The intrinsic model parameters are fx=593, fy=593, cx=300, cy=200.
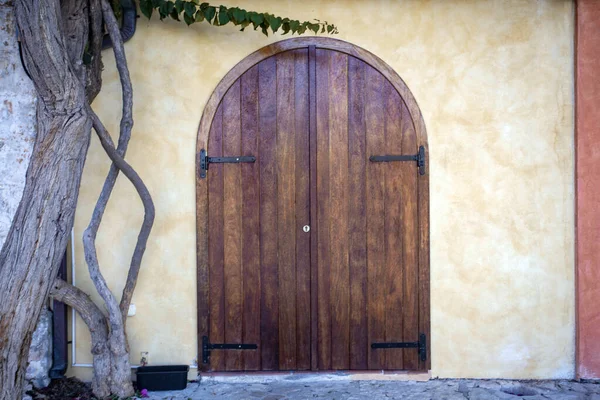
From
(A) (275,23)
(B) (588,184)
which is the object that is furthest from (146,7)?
(B) (588,184)

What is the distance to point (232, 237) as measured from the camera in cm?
402

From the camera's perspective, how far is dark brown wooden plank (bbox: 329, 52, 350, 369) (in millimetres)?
4008

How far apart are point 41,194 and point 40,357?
1.38 meters

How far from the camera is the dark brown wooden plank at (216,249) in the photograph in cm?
401

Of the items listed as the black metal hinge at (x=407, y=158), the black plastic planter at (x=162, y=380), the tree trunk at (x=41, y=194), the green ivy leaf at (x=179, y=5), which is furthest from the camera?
the black metal hinge at (x=407, y=158)

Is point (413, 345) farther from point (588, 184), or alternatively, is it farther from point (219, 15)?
point (219, 15)

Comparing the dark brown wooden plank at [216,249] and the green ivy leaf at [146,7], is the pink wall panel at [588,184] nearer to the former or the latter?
the dark brown wooden plank at [216,249]

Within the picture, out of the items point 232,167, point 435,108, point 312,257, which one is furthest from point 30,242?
point 435,108

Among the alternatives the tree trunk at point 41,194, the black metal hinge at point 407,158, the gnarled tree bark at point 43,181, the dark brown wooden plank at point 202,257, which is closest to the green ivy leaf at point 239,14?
the dark brown wooden plank at point 202,257

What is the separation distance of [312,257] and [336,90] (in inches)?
45.0

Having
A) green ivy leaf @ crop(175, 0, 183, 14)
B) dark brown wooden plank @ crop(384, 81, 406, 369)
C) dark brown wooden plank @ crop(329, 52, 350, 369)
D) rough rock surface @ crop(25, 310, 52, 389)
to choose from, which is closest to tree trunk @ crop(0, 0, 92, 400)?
green ivy leaf @ crop(175, 0, 183, 14)

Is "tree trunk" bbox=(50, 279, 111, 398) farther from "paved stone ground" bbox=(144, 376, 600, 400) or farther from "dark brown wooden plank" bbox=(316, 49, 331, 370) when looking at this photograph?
"dark brown wooden plank" bbox=(316, 49, 331, 370)

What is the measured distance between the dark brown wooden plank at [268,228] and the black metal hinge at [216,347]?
102 millimetres

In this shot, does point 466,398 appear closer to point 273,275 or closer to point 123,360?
point 273,275
